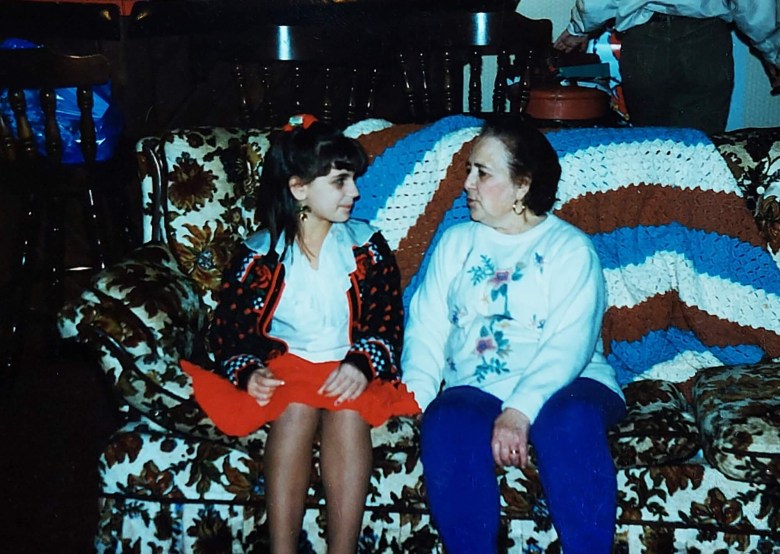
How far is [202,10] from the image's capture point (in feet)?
11.8

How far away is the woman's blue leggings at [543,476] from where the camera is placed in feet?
5.47

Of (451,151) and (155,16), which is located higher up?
(155,16)

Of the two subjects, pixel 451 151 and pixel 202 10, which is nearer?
pixel 451 151

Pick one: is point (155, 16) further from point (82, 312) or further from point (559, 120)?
point (82, 312)

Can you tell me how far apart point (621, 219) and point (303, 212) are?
763mm

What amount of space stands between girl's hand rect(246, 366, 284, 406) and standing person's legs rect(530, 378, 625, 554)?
0.52 meters

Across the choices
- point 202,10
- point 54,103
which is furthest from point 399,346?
point 202,10

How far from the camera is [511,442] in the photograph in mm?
1721

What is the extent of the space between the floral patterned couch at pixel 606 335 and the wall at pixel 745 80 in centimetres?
224

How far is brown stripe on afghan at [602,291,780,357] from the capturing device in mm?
2158

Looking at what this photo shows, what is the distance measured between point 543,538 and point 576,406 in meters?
0.30

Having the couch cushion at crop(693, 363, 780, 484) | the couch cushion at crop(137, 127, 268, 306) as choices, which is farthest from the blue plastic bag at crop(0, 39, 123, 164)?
the couch cushion at crop(693, 363, 780, 484)

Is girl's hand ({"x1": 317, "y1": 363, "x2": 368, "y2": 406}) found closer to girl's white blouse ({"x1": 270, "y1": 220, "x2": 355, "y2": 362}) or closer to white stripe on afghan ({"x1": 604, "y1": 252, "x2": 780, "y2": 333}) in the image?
girl's white blouse ({"x1": 270, "y1": 220, "x2": 355, "y2": 362})

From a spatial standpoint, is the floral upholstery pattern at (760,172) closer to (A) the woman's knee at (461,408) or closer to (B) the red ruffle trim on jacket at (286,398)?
(A) the woman's knee at (461,408)
